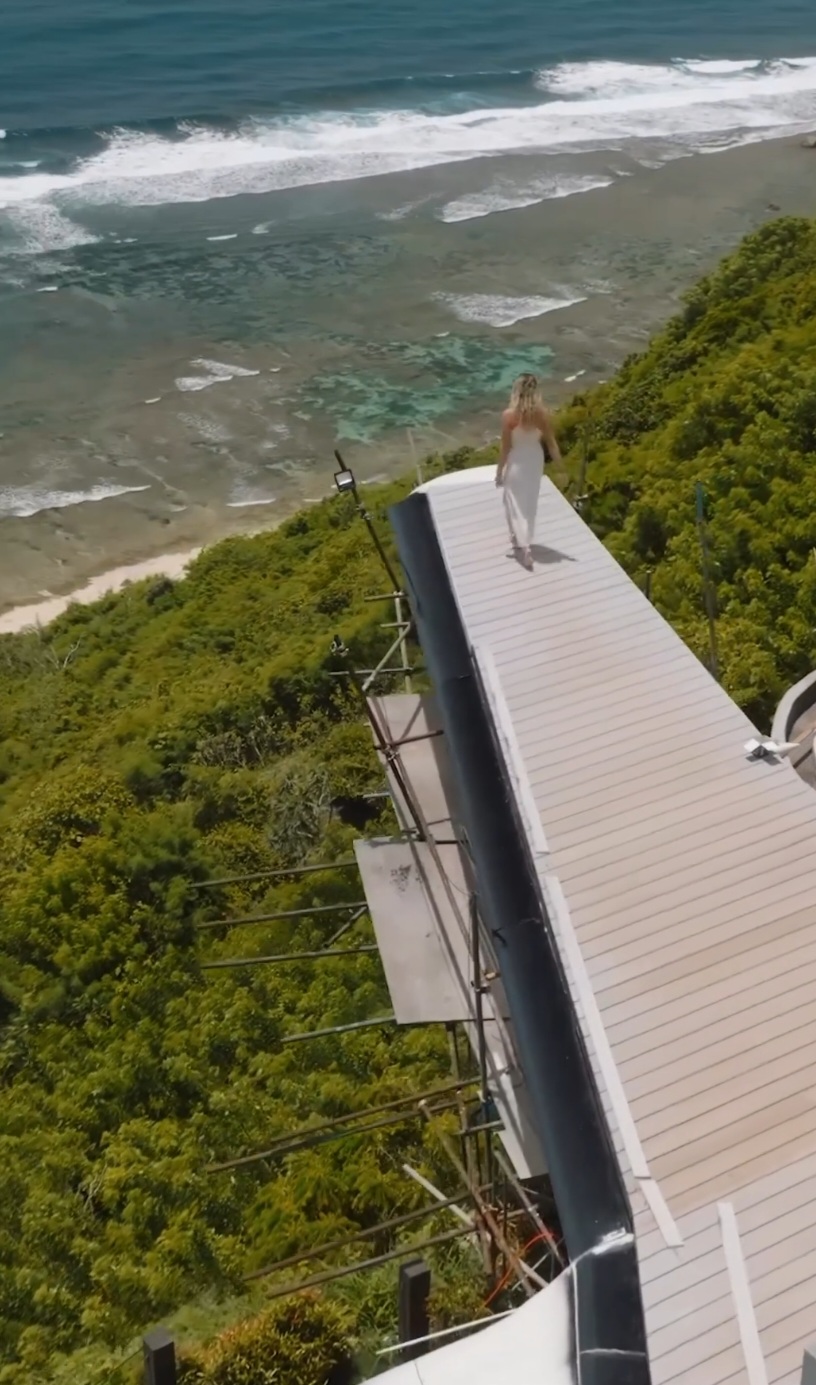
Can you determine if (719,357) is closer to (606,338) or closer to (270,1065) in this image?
(606,338)

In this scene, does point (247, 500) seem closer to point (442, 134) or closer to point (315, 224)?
point (315, 224)

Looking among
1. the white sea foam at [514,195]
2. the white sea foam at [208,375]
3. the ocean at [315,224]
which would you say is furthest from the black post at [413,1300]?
the white sea foam at [514,195]

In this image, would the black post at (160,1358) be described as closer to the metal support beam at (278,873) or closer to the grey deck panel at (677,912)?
the grey deck panel at (677,912)

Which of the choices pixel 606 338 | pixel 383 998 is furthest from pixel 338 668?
pixel 606 338

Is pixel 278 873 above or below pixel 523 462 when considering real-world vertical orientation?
below

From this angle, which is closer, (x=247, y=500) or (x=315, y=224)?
(x=247, y=500)

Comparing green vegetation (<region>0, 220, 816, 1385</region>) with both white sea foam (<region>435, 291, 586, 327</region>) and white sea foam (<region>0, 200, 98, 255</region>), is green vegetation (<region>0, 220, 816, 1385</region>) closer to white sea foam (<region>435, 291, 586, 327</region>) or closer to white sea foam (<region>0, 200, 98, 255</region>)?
white sea foam (<region>435, 291, 586, 327</region>)

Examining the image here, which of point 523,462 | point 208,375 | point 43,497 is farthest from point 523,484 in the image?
point 208,375
